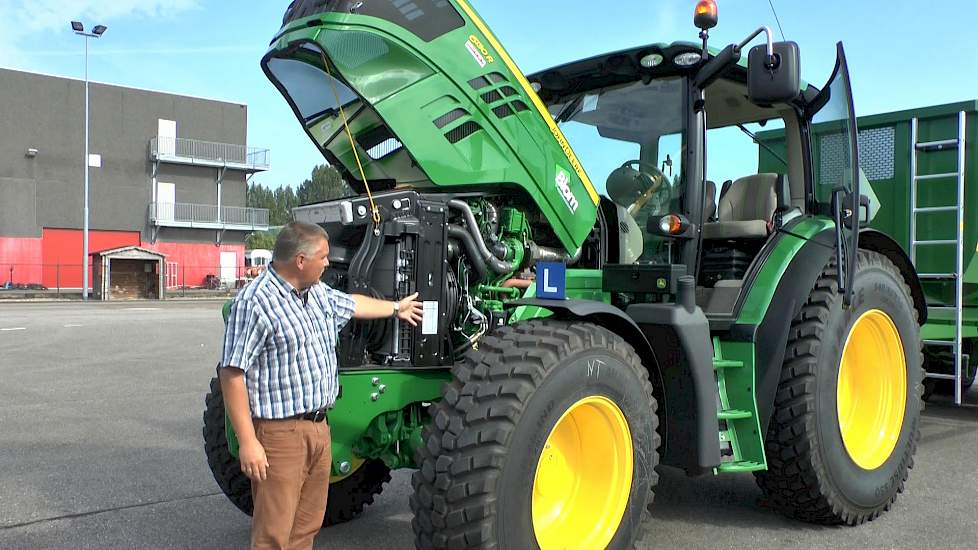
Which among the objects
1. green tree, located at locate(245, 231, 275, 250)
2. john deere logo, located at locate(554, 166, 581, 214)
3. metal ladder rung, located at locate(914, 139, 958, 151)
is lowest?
john deere logo, located at locate(554, 166, 581, 214)

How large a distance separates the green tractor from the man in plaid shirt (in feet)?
0.95

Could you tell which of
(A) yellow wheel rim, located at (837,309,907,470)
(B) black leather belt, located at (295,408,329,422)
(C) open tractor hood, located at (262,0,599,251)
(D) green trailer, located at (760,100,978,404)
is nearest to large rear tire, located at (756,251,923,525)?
(A) yellow wheel rim, located at (837,309,907,470)

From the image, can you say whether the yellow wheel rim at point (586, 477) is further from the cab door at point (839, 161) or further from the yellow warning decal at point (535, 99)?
the cab door at point (839, 161)

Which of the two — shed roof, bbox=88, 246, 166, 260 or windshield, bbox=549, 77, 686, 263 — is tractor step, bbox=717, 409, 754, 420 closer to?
windshield, bbox=549, 77, 686, 263

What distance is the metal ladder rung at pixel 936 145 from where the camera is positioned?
6.70m

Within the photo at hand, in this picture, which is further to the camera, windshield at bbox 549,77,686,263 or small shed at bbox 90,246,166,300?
small shed at bbox 90,246,166,300

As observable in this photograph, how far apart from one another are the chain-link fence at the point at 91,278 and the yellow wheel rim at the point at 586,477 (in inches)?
1344

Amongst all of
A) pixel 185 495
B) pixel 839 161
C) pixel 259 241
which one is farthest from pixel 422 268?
pixel 259 241

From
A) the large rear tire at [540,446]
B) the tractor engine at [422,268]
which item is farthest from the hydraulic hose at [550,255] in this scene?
the large rear tire at [540,446]

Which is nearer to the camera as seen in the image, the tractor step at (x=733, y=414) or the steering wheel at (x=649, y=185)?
the tractor step at (x=733, y=414)

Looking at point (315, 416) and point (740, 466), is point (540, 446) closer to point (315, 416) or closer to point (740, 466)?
point (315, 416)

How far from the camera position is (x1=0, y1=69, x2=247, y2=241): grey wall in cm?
4000

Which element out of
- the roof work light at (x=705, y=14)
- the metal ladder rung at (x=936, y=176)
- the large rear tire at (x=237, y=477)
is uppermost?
the roof work light at (x=705, y=14)

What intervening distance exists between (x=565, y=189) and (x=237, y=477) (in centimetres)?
215
